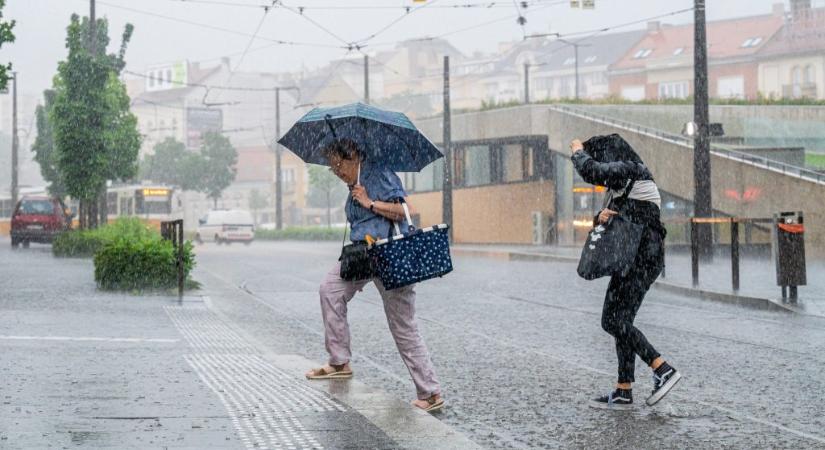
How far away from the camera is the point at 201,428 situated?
6.02 metres

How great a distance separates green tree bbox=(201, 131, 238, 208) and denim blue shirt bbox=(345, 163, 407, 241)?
77.0 meters

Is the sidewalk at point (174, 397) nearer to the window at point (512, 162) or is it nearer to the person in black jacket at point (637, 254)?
the person in black jacket at point (637, 254)

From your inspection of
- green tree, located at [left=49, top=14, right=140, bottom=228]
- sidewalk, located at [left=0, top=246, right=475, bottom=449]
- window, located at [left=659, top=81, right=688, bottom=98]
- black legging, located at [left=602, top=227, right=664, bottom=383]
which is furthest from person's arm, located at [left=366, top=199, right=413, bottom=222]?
window, located at [left=659, top=81, right=688, bottom=98]

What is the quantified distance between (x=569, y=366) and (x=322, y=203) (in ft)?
307

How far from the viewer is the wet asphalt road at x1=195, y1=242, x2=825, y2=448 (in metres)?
6.63

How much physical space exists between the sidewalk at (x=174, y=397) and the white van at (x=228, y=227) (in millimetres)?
43625

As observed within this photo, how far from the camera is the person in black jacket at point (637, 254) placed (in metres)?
7.23

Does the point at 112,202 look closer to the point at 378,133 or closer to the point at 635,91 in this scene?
the point at 635,91

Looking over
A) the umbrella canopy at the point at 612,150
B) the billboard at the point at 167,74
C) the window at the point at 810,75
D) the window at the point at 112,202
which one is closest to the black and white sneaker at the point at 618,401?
the umbrella canopy at the point at 612,150

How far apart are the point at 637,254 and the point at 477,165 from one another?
39732mm

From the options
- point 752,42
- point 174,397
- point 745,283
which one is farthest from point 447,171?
point 752,42

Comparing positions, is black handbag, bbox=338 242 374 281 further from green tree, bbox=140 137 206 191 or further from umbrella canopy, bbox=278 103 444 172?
green tree, bbox=140 137 206 191

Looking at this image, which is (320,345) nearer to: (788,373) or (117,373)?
(117,373)

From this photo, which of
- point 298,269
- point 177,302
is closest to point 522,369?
point 177,302
